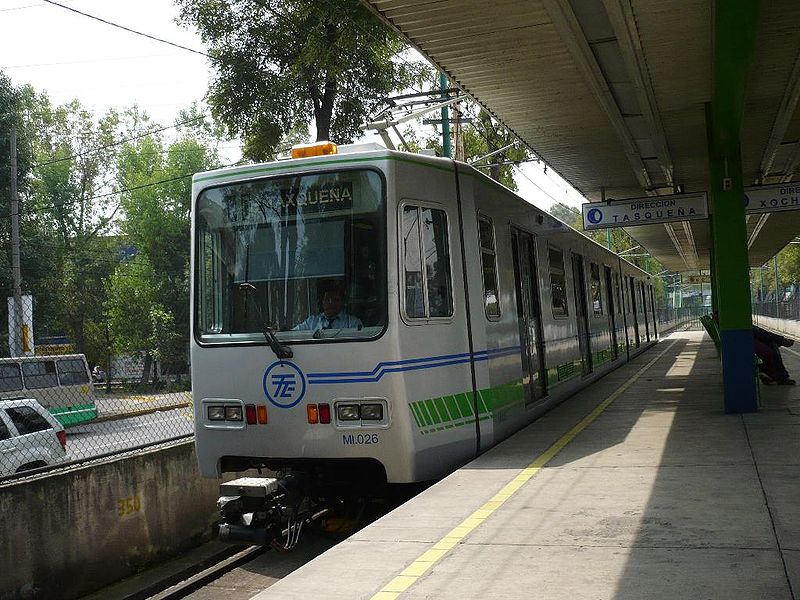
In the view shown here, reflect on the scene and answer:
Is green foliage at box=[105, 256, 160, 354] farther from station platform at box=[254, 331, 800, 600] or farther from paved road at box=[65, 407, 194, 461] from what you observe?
station platform at box=[254, 331, 800, 600]

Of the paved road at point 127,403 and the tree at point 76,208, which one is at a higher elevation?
the tree at point 76,208

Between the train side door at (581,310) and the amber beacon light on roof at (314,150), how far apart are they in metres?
Answer: 8.18

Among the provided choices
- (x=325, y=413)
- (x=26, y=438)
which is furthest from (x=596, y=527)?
(x=26, y=438)

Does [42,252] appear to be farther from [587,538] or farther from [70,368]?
[587,538]

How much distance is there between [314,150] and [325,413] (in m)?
2.52

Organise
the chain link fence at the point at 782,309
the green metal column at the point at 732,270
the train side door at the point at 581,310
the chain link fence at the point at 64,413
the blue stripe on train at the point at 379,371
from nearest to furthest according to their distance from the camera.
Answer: the blue stripe on train at the point at 379,371
the green metal column at the point at 732,270
the chain link fence at the point at 64,413
the train side door at the point at 581,310
the chain link fence at the point at 782,309

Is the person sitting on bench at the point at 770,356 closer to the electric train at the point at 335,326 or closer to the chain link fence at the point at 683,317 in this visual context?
the electric train at the point at 335,326

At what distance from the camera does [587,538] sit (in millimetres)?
6195

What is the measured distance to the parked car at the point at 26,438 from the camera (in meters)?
12.4

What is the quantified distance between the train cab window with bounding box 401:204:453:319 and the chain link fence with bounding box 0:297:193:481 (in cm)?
394

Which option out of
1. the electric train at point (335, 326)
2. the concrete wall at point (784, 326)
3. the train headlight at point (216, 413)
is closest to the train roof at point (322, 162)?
the electric train at point (335, 326)

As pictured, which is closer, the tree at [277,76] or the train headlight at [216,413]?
the train headlight at [216,413]

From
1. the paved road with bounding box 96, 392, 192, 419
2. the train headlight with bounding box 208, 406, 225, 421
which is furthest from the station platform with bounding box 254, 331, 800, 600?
the paved road with bounding box 96, 392, 192, 419

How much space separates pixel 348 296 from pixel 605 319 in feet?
44.2
